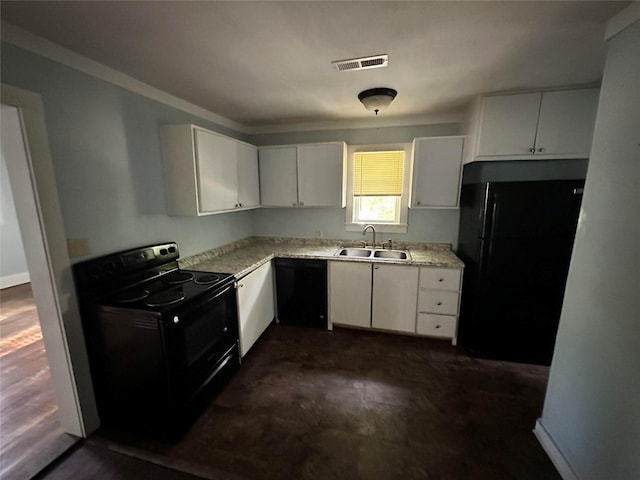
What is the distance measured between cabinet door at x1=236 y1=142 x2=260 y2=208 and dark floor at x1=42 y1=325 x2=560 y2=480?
1.65 m

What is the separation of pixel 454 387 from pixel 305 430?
1264mm

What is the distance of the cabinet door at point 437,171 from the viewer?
9.14ft

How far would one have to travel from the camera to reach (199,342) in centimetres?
188

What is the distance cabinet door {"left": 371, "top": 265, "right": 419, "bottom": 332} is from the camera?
2.79 m

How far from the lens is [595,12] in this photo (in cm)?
126

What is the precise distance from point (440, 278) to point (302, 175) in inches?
74.5

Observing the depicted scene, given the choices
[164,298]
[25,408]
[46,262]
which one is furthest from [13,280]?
[164,298]

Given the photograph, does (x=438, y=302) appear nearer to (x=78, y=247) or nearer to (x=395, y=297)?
(x=395, y=297)

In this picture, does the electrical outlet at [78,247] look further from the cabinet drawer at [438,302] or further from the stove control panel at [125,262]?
the cabinet drawer at [438,302]

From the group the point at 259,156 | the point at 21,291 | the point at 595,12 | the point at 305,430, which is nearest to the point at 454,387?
the point at 305,430

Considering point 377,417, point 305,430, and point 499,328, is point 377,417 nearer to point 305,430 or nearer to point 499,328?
point 305,430

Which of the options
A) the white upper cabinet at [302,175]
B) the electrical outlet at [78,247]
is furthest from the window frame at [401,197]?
the electrical outlet at [78,247]

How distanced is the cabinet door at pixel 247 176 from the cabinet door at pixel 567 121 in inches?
109

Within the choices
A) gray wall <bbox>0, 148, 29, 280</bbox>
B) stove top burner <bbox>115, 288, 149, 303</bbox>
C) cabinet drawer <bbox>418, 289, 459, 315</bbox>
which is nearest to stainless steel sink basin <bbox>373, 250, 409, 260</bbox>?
cabinet drawer <bbox>418, 289, 459, 315</bbox>
